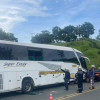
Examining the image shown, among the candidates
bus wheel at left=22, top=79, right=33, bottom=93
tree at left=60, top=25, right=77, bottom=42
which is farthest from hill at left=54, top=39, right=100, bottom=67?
bus wheel at left=22, top=79, right=33, bottom=93

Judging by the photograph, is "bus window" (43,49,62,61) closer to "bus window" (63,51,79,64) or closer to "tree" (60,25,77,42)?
"bus window" (63,51,79,64)

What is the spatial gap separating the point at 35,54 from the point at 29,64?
1.05m

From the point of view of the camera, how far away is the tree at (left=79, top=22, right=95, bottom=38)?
3735 inches

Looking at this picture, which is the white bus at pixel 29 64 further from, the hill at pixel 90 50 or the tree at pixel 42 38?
the tree at pixel 42 38

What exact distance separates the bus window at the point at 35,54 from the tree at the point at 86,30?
254 ft

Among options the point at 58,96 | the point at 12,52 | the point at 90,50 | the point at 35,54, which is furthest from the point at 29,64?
the point at 90,50

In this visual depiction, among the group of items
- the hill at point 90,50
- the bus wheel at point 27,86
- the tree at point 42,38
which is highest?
the tree at point 42,38

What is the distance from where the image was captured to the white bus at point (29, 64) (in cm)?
1503

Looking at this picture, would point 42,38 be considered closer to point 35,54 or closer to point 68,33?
point 68,33

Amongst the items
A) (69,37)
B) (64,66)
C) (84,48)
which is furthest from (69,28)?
(64,66)

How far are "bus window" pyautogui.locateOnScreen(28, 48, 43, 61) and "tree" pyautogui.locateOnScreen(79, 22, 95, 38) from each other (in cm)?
7752

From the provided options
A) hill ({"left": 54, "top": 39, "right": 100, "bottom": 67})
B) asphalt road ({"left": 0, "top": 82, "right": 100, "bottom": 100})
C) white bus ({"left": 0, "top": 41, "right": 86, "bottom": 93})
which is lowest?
asphalt road ({"left": 0, "top": 82, "right": 100, "bottom": 100})

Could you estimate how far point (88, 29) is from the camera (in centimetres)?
9644

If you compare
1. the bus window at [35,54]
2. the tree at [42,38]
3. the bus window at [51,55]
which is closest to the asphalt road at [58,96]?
the bus window at [35,54]
